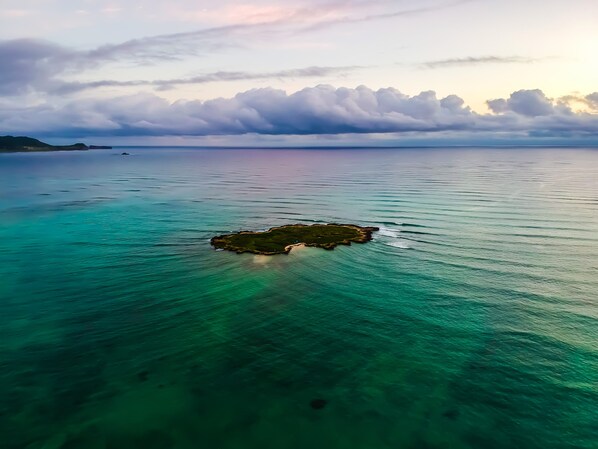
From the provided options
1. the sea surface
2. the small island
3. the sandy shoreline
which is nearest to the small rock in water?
the sea surface

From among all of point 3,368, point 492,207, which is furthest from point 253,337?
point 492,207

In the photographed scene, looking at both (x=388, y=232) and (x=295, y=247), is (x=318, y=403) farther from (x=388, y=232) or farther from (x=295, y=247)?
(x=388, y=232)

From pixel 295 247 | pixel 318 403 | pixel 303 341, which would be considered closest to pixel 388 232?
pixel 295 247

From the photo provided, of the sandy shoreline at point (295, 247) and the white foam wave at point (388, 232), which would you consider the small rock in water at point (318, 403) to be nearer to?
the sandy shoreline at point (295, 247)

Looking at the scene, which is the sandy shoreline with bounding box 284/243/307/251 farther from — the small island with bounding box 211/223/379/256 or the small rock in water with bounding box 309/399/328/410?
the small rock in water with bounding box 309/399/328/410

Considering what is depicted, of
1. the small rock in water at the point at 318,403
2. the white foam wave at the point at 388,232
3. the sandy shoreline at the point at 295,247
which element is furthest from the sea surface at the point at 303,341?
the sandy shoreline at the point at 295,247

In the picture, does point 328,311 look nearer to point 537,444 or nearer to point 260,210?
point 537,444

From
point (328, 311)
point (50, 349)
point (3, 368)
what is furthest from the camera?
point (328, 311)
